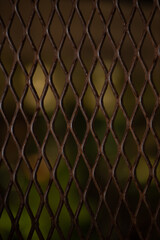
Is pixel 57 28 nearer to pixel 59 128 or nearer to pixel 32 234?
pixel 59 128

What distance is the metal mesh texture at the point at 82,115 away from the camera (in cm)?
70

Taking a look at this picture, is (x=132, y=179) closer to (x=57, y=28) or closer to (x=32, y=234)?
(x=32, y=234)

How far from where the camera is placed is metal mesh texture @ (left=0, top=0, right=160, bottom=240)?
0.70 m

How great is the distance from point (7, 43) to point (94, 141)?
10.0 inches

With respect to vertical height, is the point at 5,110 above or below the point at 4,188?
above

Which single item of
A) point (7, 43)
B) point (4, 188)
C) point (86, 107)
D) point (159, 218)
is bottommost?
point (159, 218)

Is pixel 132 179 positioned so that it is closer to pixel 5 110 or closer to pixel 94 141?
pixel 94 141

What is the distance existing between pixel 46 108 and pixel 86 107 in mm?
78

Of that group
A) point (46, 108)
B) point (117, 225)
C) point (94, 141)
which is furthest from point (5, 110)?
point (117, 225)

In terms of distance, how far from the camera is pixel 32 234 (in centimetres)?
71

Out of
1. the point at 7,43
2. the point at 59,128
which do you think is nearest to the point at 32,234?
the point at 59,128

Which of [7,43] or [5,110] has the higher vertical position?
[7,43]

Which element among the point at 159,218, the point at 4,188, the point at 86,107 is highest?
the point at 86,107

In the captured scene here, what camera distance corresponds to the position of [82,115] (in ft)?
2.33
